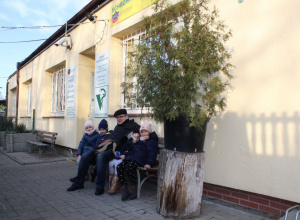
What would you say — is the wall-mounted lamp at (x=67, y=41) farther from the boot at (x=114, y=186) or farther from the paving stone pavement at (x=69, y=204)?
the boot at (x=114, y=186)

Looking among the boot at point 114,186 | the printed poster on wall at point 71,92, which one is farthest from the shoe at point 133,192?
the printed poster on wall at point 71,92

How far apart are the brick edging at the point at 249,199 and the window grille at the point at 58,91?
22.3ft

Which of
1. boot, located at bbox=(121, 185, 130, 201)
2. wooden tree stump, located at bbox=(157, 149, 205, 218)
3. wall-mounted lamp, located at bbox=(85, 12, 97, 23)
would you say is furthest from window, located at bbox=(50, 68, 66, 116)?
wooden tree stump, located at bbox=(157, 149, 205, 218)

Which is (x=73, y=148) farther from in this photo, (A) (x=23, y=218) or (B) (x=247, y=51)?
(B) (x=247, y=51)

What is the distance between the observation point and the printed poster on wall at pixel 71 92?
25.8 feet

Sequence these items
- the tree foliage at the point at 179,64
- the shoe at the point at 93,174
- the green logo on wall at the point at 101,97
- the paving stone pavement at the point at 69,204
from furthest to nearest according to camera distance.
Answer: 1. the green logo on wall at the point at 101,97
2. the shoe at the point at 93,174
3. the paving stone pavement at the point at 69,204
4. the tree foliage at the point at 179,64

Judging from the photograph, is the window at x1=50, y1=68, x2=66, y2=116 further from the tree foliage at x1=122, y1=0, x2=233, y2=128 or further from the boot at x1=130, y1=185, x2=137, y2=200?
the tree foliage at x1=122, y1=0, x2=233, y2=128

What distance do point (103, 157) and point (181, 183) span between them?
5.54 ft

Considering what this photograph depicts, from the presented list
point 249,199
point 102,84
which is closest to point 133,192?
point 249,199

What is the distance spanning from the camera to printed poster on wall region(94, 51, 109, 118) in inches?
254

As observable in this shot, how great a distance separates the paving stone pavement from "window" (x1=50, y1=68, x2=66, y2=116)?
4.36 m

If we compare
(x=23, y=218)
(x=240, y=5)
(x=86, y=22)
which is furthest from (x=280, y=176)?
(x=86, y=22)

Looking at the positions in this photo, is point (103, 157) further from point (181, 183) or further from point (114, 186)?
point (181, 183)

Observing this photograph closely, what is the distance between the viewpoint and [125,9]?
5906 millimetres
